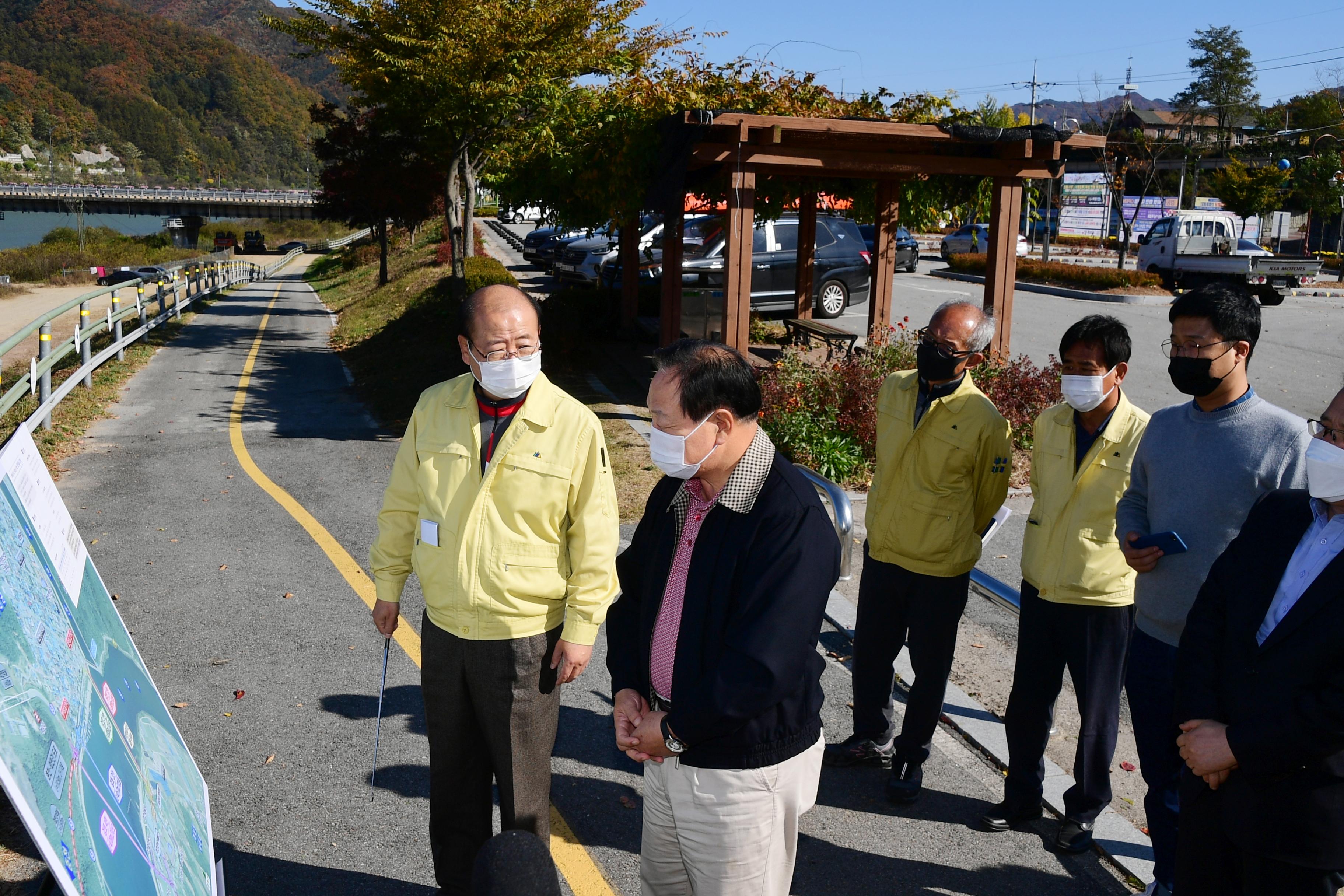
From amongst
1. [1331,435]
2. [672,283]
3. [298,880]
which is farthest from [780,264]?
[1331,435]

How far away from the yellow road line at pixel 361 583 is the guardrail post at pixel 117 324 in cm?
235

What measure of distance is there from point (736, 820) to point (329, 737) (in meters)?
2.62

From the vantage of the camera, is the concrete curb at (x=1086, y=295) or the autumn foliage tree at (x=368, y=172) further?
the autumn foliage tree at (x=368, y=172)

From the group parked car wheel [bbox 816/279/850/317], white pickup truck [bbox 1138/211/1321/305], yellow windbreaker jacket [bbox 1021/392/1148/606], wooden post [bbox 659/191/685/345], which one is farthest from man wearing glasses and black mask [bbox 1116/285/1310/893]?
white pickup truck [bbox 1138/211/1321/305]

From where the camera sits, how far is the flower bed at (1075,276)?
27797mm

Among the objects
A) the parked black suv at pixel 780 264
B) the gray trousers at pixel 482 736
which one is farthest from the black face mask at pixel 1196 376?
the parked black suv at pixel 780 264

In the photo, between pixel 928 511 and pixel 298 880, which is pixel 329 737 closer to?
pixel 298 880

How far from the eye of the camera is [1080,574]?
11.7ft

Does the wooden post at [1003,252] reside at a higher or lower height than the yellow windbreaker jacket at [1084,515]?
higher

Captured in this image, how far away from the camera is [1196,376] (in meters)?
3.20

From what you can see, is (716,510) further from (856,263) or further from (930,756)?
(856,263)

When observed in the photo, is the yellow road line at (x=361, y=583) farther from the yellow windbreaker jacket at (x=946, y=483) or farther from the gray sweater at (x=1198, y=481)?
the gray sweater at (x=1198, y=481)

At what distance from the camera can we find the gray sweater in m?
3.09

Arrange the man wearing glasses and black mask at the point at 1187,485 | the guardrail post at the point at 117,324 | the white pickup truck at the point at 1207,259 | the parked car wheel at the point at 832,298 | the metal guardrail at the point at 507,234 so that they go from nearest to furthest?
the man wearing glasses and black mask at the point at 1187,485 < the guardrail post at the point at 117,324 < the parked car wheel at the point at 832,298 < the white pickup truck at the point at 1207,259 < the metal guardrail at the point at 507,234
